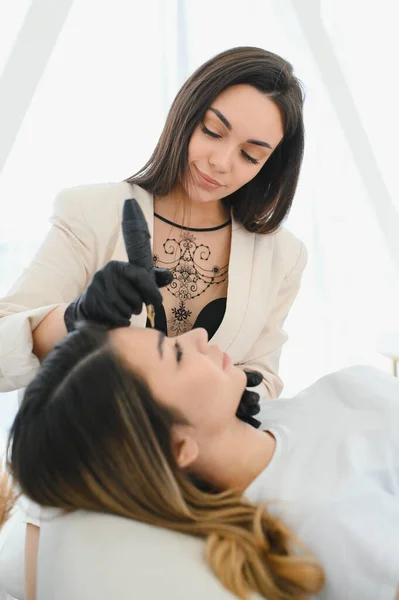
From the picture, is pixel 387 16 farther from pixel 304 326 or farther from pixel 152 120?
pixel 304 326

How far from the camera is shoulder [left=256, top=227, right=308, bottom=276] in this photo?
175 cm

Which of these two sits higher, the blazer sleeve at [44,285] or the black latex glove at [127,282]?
the black latex glove at [127,282]

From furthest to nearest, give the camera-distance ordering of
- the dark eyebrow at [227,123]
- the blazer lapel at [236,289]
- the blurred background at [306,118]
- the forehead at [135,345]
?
the blurred background at [306,118], the blazer lapel at [236,289], the dark eyebrow at [227,123], the forehead at [135,345]

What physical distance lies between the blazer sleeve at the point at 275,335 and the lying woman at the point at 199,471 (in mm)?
558

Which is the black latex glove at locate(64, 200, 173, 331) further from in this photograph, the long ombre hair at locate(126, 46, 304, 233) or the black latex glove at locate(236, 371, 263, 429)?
the long ombre hair at locate(126, 46, 304, 233)

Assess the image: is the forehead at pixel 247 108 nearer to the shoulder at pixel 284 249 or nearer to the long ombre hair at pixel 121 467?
the shoulder at pixel 284 249

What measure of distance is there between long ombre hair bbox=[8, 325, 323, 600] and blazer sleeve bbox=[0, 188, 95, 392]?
239 millimetres

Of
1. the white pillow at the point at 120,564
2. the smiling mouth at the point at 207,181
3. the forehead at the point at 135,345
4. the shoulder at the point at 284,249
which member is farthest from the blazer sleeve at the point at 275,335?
the white pillow at the point at 120,564

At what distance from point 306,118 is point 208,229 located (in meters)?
1.34

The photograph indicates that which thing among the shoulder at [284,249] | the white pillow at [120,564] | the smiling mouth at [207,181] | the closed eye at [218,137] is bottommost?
the white pillow at [120,564]

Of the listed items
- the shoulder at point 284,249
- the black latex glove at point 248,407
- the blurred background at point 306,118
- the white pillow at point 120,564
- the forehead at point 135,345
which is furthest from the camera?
the blurred background at point 306,118

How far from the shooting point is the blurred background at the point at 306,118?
2.60 m

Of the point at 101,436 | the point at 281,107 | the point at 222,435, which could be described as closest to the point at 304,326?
the point at 281,107

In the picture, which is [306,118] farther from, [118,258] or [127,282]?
[127,282]
